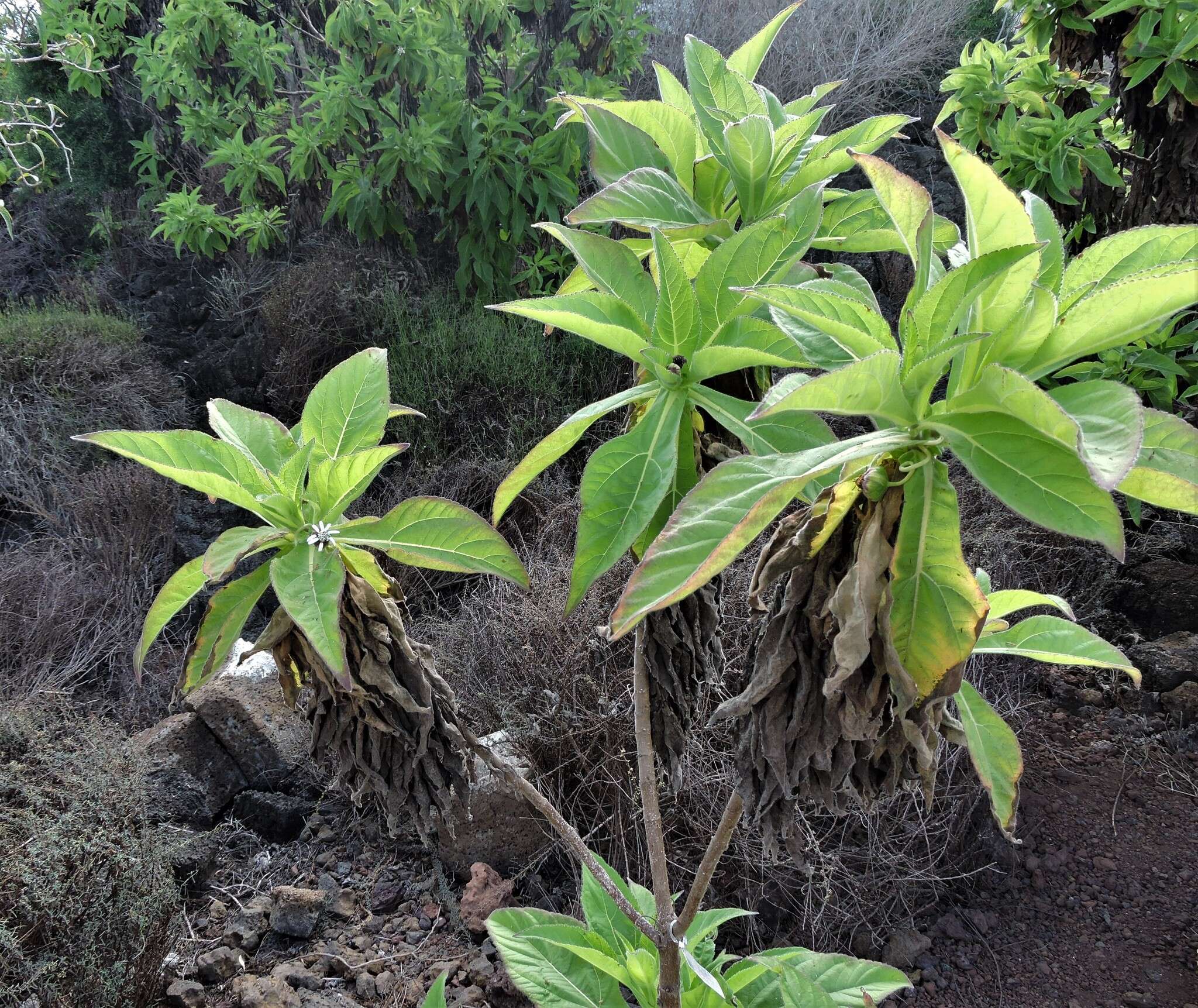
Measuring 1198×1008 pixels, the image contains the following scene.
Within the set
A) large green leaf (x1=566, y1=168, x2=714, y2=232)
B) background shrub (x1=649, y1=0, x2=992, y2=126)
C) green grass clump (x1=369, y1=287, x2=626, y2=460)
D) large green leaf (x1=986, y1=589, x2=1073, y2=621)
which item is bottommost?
green grass clump (x1=369, y1=287, x2=626, y2=460)

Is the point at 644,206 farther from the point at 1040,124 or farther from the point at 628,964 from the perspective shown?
the point at 1040,124

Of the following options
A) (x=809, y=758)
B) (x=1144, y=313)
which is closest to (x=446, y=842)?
(x=809, y=758)

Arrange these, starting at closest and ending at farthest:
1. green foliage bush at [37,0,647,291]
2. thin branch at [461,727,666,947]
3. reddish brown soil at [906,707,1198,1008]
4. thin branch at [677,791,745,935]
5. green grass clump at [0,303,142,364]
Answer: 1. thin branch at [677,791,745,935]
2. thin branch at [461,727,666,947]
3. reddish brown soil at [906,707,1198,1008]
4. green foliage bush at [37,0,647,291]
5. green grass clump at [0,303,142,364]

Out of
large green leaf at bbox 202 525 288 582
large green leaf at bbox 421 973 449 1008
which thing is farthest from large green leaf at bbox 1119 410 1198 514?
large green leaf at bbox 421 973 449 1008

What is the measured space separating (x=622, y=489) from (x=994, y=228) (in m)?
0.38

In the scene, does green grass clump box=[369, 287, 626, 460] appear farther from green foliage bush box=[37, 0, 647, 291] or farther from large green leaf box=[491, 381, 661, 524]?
large green leaf box=[491, 381, 661, 524]

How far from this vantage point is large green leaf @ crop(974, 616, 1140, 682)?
915 mm

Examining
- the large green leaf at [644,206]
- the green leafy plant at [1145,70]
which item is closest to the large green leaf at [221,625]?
the large green leaf at [644,206]

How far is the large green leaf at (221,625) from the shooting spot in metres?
0.87

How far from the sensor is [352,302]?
4.82 meters

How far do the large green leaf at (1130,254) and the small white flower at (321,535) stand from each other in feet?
2.47

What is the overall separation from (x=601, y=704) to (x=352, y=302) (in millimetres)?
3316

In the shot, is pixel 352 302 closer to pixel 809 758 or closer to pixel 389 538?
pixel 389 538

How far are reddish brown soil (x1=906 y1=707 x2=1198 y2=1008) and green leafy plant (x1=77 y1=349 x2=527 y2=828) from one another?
68.9 inches
